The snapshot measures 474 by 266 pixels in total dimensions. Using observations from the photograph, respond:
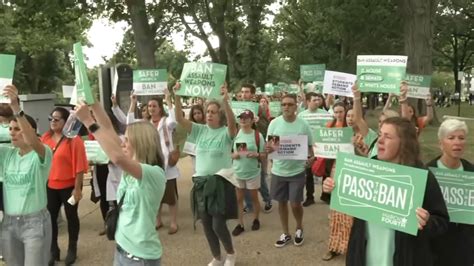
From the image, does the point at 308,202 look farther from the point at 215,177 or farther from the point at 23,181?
the point at 23,181

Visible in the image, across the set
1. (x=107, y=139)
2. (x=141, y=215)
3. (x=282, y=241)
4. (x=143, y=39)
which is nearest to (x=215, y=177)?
(x=282, y=241)

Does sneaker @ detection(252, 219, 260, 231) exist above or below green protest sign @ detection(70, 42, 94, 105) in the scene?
below

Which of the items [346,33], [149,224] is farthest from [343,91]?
[346,33]

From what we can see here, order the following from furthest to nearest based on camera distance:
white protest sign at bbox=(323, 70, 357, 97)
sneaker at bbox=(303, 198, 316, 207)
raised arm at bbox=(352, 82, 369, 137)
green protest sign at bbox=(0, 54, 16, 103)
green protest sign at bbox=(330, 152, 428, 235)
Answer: sneaker at bbox=(303, 198, 316, 207)
white protest sign at bbox=(323, 70, 357, 97)
raised arm at bbox=(352, 82, 369, 137)
green protest sign at bbox=(0, 54, 16, 103)
green protest sign at bbox=(330, 152, 428, 235)

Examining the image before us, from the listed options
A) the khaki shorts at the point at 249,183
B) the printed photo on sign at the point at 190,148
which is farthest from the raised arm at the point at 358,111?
the khaki shorts at the point at 249,183

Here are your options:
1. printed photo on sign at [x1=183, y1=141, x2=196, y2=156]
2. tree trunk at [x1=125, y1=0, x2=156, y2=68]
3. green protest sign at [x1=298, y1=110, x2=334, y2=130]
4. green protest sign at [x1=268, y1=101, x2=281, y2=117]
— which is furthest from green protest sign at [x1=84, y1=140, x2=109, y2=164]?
tree trunk at [x1=125, y1=0, x2=156, y2=68]

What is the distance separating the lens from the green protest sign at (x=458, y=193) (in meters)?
3.46

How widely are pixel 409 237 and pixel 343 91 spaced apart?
5.34 metres

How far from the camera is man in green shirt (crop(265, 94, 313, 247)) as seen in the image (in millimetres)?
6469

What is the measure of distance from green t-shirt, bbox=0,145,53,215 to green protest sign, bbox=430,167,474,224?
298 cm

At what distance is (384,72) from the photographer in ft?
19.3

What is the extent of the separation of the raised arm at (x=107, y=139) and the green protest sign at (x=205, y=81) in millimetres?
3164

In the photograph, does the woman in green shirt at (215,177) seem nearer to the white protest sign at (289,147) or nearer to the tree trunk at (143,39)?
the white protest sign at (289,147)

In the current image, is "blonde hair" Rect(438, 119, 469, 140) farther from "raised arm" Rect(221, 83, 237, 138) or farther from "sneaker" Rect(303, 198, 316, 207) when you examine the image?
"sneaker" Rect(303, 198, 316, 207)
